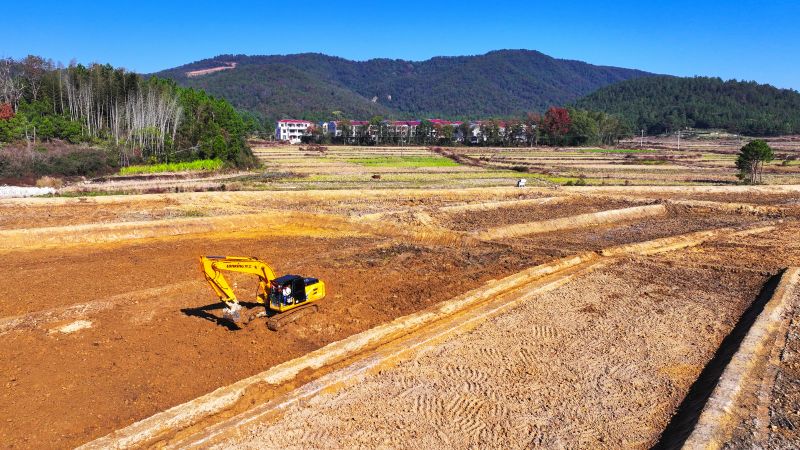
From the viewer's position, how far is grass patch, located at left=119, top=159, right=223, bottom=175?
46188 mm

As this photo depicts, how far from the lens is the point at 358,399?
9.86 meters

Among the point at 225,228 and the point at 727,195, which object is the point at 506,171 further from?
the point at 225,228

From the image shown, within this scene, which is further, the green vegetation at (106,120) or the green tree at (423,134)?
the green tree at (423,134)

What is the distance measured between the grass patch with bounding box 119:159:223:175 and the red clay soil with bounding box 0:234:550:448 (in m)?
26.9

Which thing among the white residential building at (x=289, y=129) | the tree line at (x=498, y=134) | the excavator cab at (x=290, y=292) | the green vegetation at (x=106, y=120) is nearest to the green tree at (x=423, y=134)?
the tree line at (x=498, y=134)

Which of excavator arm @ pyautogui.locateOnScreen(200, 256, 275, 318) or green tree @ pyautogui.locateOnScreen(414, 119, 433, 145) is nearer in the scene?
excavator arm @ pyautogui.locateOnScreen(200, 256, 275, 318)

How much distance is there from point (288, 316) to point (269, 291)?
0.72 m

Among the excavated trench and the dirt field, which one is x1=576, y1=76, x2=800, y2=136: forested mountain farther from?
the dirt field

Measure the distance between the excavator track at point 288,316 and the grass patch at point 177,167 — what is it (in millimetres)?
36321

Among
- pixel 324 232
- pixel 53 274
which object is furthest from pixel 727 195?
pixel 53 274

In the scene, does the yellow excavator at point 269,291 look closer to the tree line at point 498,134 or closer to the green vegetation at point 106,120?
the green vegetation at point 106,120

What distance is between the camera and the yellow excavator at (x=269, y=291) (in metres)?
12.3

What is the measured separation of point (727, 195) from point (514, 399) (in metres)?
33.8

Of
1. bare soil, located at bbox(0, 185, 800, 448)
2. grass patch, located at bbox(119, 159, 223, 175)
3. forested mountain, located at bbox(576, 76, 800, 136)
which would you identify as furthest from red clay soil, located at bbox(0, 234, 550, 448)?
forested mountain, located at bbox(576, 76, 800, 136)
